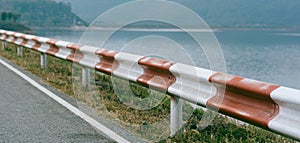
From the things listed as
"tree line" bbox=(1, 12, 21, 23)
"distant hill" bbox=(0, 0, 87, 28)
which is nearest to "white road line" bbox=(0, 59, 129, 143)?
"distant hill" bbox=(0, 0, 87, 28)

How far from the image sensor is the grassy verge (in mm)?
6055

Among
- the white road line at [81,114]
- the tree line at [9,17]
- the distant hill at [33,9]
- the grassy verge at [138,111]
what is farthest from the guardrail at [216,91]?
the tree line at [9,17]

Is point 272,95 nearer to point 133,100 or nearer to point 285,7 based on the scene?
point 133,100

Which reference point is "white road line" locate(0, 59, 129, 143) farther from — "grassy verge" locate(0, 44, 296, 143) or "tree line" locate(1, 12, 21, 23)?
"tree line" locate(1, 12, 21, 23)

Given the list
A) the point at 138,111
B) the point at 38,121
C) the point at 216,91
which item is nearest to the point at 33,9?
the point at 138,111

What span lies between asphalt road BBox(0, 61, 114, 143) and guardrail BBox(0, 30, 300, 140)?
918 millimetres

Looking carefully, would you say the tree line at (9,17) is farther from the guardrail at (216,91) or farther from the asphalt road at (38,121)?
the guardrail at (216,91)

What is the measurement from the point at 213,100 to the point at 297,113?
48.9 inches

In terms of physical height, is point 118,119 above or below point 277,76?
above

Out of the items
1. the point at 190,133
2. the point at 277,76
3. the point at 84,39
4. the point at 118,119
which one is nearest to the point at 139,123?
the point at 118,119

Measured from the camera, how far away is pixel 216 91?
17.4 ft

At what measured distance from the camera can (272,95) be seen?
439 centimetres

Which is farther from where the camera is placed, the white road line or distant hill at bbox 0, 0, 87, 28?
distant hill at bbox 0, 0, 87, 28

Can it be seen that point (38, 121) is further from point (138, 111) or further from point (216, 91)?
point (216, 91)
